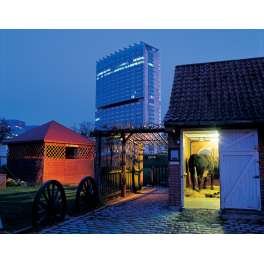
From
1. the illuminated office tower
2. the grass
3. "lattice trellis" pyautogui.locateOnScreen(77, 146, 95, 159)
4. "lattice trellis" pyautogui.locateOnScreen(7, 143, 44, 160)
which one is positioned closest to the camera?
the grass

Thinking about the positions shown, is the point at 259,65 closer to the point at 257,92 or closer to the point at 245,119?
the point at 257,92

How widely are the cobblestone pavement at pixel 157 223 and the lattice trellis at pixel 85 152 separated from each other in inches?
359

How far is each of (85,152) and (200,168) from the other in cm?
870

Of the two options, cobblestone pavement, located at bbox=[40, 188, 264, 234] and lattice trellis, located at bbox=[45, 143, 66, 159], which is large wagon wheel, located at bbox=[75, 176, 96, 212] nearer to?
cobblestone pavement, located at bbox=[40, 188, 264, 234]

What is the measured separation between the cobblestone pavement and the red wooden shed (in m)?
7.62

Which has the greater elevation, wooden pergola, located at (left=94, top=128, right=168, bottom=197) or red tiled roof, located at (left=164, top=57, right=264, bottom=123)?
red tiled roof, located at (left=164, top=57, right=264, bottom=123)

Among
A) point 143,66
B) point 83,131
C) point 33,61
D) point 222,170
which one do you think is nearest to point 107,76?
point 143,66

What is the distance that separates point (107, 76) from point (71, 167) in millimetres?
127995

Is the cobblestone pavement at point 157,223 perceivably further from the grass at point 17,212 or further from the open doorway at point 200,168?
the open doorway at point 200,168

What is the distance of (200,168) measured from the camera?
1009 centimetres

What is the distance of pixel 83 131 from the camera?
36.4 meters

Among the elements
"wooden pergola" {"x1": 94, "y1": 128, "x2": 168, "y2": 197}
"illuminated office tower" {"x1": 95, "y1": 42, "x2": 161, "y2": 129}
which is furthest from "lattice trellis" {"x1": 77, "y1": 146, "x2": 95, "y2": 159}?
"illuminated office tower" {"x1": 95, "y1": 42, "x2": 161, "y2": 129}

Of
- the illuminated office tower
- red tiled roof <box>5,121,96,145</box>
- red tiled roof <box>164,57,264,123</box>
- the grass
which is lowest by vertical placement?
the grass

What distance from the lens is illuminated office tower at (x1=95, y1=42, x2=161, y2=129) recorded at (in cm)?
11125
